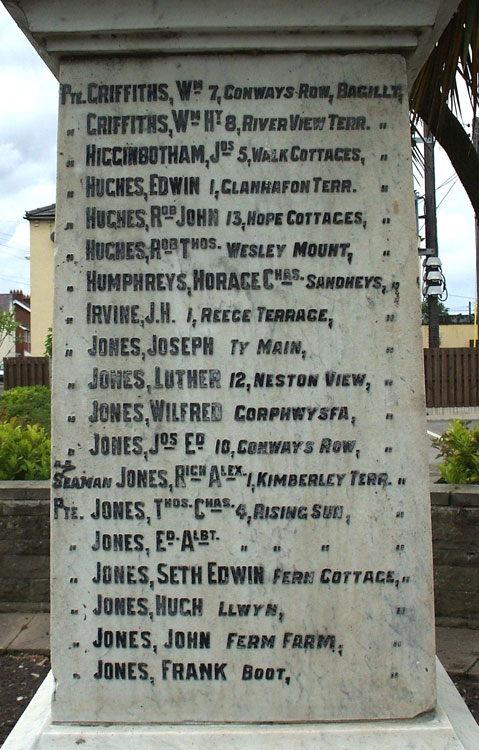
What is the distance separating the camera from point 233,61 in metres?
2.46

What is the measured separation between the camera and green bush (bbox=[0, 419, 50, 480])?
524 cm

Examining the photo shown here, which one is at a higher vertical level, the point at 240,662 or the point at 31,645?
the point at 240,662

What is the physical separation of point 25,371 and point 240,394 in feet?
73.3

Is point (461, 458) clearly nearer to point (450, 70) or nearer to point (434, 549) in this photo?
point (434, 549)

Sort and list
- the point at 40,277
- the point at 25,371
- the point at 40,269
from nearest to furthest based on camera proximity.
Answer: the point at 25,371
the point at 40,269
the point at 40,277

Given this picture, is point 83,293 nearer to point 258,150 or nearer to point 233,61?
point 258,150

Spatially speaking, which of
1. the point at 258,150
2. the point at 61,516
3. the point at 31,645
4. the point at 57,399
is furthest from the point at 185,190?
the point at 31,645

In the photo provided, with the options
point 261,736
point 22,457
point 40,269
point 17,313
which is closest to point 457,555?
point 261,736

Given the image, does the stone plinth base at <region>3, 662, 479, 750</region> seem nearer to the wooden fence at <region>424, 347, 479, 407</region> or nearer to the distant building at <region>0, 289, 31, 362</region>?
the wooden fence at <region>424, 347, 479, 407</region>

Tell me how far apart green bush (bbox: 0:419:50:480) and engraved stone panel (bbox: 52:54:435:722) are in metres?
3.02

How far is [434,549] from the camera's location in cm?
461

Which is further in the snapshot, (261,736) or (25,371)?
(25,371)

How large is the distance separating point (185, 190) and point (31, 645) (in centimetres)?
315

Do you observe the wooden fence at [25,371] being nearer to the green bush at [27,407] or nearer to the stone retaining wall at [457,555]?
the green bush at [27,407]
